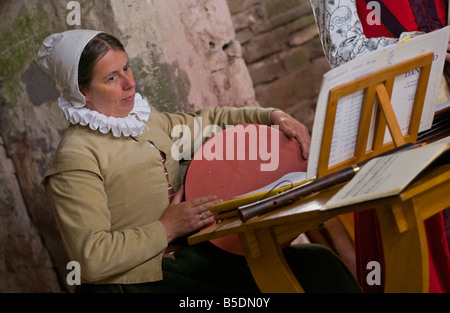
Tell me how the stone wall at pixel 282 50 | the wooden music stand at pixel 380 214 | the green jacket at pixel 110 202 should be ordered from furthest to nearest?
the stone wall at pixel 282 50 → the green jacket at pixel 110 202 → the wooden music stand at pixel 380 214

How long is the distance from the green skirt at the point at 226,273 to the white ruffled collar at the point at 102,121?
0.49 meters

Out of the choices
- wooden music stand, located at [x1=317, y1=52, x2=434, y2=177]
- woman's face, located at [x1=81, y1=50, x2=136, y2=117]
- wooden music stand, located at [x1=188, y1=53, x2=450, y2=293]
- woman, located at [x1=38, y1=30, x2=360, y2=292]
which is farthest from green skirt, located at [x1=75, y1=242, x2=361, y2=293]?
woman's face, located at [x1=81, y1=50, x2=136, y2=117]

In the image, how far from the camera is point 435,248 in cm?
255

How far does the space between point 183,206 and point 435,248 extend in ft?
3.38

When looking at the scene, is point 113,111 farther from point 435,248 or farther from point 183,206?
point 435,248

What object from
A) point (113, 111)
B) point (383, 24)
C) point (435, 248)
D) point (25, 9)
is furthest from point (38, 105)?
point (435, 248)

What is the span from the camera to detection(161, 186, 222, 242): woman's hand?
2.26 metres

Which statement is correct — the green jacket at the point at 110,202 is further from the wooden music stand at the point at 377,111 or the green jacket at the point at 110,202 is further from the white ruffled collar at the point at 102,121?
the wooden music stand at the point at 377,111

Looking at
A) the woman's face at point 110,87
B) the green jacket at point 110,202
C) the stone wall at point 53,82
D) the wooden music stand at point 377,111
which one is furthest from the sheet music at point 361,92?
the stone wall at point 53,82

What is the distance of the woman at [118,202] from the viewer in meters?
2.18

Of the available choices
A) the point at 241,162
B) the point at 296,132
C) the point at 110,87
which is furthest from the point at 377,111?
the point at 110,87

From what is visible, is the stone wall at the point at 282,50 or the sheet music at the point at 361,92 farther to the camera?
the stone wall at the point at 282,50

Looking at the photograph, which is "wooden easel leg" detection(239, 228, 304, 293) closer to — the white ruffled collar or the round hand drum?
the round hand drum

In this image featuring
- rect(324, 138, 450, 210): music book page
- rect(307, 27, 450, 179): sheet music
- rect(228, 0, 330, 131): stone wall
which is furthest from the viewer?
rect(228, 0, 330, 131): stone wall
